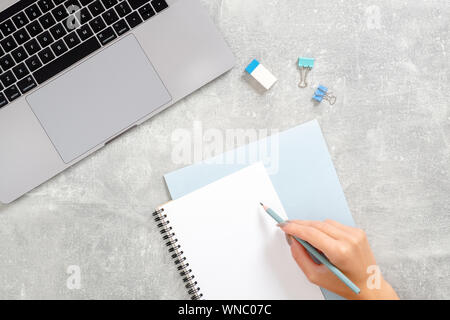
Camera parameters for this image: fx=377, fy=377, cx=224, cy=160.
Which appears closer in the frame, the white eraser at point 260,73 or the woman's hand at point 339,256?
the woman's hand at point 339,256

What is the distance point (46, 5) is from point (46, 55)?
0.30 feet

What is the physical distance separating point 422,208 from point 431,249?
84 millimetres

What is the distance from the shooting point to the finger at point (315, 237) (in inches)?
25.2

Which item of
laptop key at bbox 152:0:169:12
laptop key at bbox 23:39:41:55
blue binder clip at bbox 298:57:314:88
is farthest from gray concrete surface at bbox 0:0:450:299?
laptop key at bbox 23:39:41:55

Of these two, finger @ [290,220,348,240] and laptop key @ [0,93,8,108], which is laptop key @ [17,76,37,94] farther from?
finger @ [290,220,348,240]

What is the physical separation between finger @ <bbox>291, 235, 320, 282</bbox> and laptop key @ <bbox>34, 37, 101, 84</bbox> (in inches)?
20.7

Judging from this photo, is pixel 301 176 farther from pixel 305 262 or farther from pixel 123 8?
pixel 123 8

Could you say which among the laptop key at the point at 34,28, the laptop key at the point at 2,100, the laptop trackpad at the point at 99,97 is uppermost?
the laptop key at the point at 34,28

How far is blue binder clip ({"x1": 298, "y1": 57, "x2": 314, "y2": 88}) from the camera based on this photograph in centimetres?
76

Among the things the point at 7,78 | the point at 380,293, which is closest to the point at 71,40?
the point at 7,78

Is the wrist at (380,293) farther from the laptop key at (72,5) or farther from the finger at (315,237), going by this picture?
the laptop key at (72,5)

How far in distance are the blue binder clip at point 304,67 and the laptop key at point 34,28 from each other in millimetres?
497

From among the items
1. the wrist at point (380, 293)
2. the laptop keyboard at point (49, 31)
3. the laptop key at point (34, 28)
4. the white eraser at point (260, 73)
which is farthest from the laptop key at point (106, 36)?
the wrist at point (380, 293)

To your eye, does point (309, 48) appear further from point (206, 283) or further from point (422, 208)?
point (206, 283)
